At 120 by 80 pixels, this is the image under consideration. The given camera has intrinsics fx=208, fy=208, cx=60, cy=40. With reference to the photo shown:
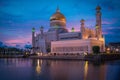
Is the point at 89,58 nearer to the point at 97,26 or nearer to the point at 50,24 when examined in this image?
the point at 97,26

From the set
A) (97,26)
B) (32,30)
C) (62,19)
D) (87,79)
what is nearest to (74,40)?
(97,26)

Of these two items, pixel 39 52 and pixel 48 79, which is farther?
pixel 39 52

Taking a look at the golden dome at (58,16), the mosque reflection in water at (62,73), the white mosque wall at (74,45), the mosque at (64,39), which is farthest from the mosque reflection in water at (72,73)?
the golden dome at (58,16)

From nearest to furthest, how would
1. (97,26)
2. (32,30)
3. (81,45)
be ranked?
1. (81,45)
2. (97,26)
3. (32,30)

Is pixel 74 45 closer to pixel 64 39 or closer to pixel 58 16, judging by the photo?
pixel 64 39

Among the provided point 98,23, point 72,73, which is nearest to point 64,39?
point 98,23

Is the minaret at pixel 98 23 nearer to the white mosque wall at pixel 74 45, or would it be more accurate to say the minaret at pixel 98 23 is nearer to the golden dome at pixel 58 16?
the white mosque wall at pixel 74 45

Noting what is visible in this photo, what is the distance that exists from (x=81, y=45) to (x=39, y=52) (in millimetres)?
15720

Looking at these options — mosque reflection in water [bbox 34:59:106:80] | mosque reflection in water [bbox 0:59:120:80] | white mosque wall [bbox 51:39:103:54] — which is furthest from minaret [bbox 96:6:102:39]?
mosque reflection in water [bbox 34:59:106:80]

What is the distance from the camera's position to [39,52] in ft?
204

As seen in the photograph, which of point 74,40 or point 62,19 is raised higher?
point 62,19

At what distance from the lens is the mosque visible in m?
51.8

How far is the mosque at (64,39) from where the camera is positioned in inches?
2041

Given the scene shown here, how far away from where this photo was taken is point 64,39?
58344 millimetres
